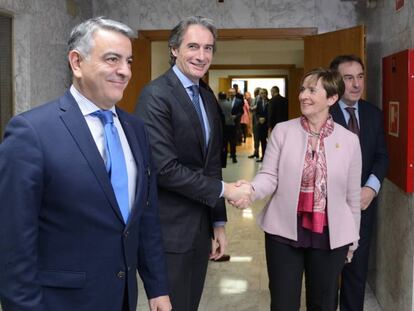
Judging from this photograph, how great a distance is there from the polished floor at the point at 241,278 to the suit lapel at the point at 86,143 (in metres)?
2.20

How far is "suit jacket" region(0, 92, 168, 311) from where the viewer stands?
1238 mm

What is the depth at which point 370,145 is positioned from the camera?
279cm

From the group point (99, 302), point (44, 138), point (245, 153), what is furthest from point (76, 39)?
point (245, 153)

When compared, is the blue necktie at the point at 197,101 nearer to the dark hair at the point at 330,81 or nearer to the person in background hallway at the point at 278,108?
the dark hair at the point at 330,81

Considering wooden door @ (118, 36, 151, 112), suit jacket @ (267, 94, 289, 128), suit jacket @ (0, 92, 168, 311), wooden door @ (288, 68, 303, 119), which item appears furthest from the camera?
wooden door @ (288, 68, 303, 119)

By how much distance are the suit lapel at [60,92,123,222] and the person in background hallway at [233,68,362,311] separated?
1.04 m

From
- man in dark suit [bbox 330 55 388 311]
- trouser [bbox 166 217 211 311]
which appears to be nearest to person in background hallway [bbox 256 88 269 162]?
man in dark suit [bbox 330 55 388 311]

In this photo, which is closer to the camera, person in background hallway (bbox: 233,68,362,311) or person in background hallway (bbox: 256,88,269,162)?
person in background hallway (bbox: 233,68,362,311)

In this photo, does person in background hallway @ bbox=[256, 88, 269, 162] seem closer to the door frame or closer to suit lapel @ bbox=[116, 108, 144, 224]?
the door frame

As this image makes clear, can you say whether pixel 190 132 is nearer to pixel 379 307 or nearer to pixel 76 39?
pixel 76 39

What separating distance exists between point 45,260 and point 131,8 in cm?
379

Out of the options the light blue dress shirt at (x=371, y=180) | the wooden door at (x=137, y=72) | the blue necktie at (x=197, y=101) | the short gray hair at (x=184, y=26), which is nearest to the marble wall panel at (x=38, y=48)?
the wooden door at (x=137, y=72)

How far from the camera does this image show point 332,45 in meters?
4.18

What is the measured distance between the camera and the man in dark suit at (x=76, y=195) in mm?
1241
